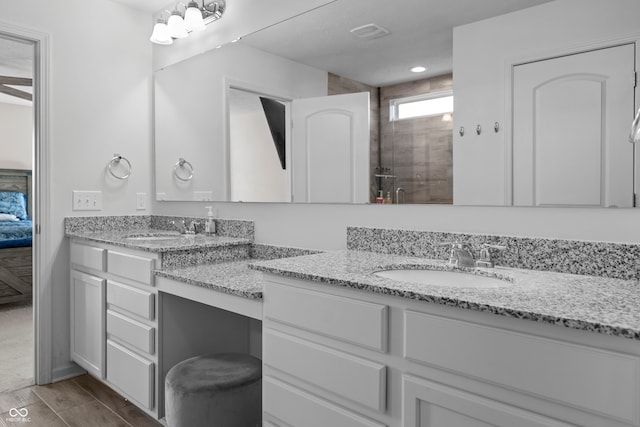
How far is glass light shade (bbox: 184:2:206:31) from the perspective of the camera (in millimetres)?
2480

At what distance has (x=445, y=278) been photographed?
147 cm

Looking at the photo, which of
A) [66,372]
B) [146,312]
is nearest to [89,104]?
[146,312]

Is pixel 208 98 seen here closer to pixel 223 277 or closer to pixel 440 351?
pixel 223 277

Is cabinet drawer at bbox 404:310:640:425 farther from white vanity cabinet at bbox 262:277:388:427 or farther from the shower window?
the shower window

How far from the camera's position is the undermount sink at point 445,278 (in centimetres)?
137

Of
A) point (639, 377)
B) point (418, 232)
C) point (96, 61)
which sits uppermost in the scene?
point (96, 61)

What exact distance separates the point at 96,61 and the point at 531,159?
2574mm

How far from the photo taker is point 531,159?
142 centimetres

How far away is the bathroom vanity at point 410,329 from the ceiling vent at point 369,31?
0.81 metres

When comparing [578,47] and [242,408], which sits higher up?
[578,47]

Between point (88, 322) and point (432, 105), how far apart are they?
2.14 metres

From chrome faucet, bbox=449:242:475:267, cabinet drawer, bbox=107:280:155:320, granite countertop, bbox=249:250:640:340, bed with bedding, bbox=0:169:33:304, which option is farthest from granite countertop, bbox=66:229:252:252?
bed with bedding, bbox=0:169:33:304


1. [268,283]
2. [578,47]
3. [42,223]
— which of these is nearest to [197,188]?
[42,223]

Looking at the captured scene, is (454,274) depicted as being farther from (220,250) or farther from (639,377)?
(220,250)
